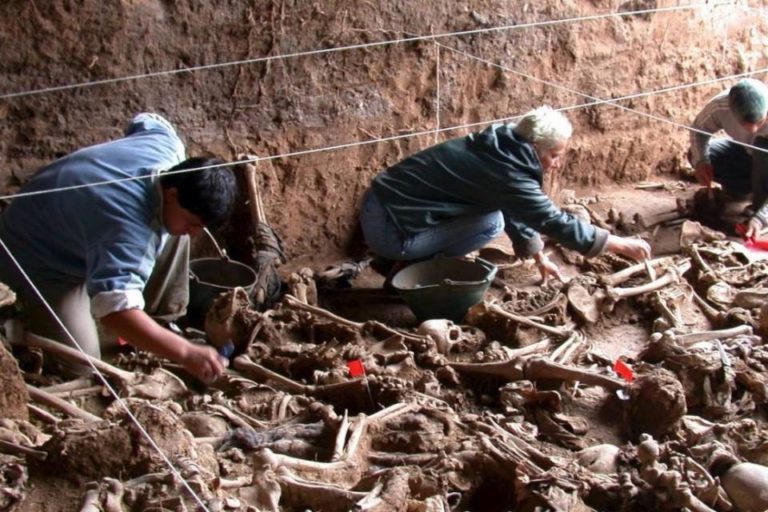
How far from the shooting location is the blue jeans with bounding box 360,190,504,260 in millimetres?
5023

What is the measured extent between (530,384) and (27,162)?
281 cm

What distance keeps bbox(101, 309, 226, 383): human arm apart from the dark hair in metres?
0.42

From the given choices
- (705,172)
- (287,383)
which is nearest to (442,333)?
(287,383)

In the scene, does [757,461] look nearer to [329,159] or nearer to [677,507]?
[677,507]

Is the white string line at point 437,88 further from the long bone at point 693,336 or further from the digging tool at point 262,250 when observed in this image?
the long bone at point 693,336

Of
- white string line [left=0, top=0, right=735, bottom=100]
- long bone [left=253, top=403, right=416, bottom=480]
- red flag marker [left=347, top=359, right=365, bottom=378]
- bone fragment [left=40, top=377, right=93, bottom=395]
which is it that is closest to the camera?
long bone [left=253, top=403, right=416, bottom=480]

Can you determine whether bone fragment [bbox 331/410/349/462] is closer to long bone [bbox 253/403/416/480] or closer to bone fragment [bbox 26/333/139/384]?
long bone [bbox 253/403/416/480]

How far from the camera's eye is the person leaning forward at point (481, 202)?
15.2 ft

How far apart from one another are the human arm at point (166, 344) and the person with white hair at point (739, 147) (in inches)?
148

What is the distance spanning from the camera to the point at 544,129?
4582 millimetres

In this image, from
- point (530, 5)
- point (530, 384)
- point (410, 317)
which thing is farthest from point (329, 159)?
point (530, 384)

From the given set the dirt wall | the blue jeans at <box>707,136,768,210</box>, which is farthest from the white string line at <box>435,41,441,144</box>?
the blue jeans at <box>707,136,768,210</box>

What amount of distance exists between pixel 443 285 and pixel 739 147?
2748 mm

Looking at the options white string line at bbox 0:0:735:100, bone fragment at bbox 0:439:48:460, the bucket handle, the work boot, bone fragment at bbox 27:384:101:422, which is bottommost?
the work boot
